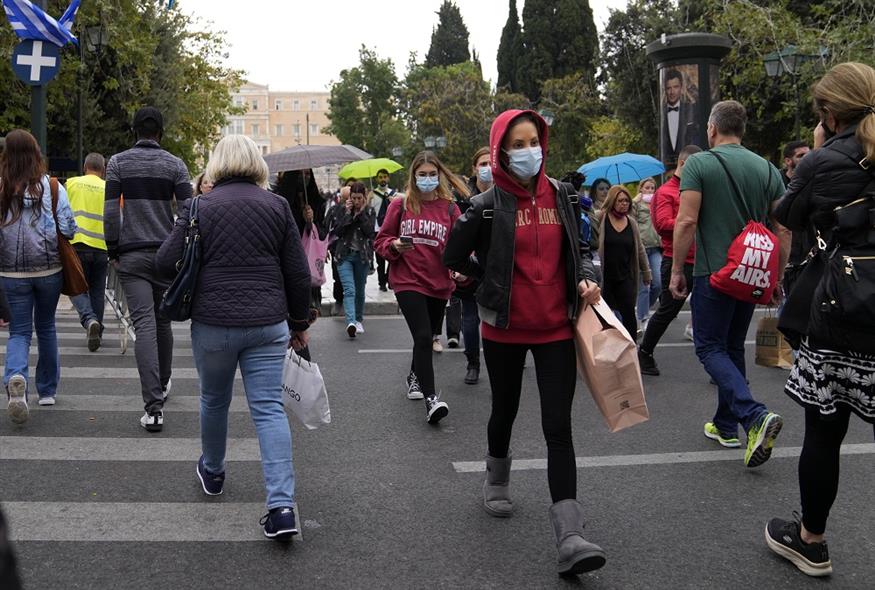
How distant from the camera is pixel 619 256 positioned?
8.64 metres

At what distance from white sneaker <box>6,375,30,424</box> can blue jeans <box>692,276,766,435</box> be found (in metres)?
4.11

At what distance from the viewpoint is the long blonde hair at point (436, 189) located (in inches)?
275

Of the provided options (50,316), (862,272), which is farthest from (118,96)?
(862,272)

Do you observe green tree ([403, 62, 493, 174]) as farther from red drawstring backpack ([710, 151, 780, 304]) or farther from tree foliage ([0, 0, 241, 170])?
red drawstring backpack ([710, 151, 780, 304])

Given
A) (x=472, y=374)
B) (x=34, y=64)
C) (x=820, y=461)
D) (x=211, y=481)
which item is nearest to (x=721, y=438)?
(x=820, y=461)

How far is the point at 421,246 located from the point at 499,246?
9.38 ft

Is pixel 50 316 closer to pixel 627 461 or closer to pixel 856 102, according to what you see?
pixel 627 461

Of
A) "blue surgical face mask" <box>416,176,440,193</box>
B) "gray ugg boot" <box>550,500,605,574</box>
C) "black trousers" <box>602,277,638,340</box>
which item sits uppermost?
"blue surgical face mask" <box>416,176,440,193</box>

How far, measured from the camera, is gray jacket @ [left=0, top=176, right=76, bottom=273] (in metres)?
6.24

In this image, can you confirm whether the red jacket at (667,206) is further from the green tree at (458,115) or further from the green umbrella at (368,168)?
the green tree at (458,115)

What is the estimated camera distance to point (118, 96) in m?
29.1

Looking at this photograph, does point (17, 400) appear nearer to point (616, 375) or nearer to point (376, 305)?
point (616, 375)

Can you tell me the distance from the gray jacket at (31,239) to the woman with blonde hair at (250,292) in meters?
2.35

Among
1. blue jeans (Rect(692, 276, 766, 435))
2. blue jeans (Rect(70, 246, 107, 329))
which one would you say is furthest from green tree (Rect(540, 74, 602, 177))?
blue jeans (Rect(692, 276, 766, 435))
